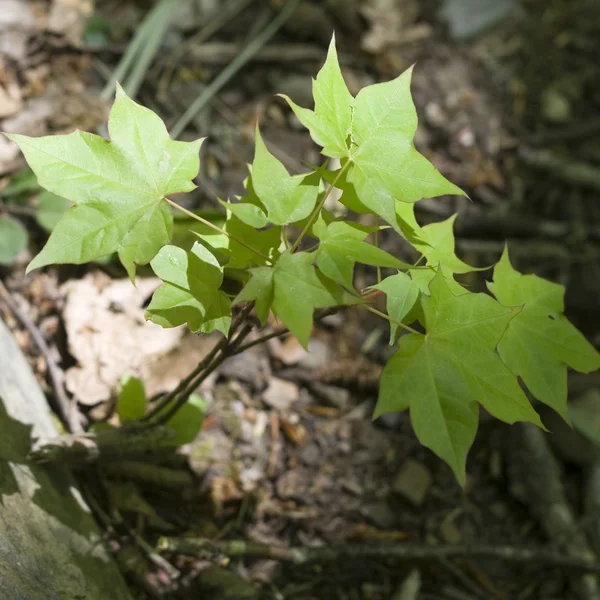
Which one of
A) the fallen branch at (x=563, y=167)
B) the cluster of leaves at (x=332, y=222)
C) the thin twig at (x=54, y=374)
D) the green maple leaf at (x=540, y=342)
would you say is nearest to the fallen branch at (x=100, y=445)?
the thin twig at (x=54, y=374)

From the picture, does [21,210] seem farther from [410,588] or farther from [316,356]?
[410,588]

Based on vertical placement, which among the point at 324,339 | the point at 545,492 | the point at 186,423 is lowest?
the point at 545,492

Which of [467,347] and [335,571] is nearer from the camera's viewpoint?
[467,347]

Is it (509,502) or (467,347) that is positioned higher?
(467,347)

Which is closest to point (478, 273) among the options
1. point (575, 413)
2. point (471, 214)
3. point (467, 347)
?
point (471, 214)

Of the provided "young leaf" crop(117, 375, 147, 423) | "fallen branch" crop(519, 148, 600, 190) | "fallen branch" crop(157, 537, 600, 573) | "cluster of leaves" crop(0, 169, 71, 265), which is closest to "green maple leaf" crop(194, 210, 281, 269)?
"young leaf" crop(117, 375, 147, 423)

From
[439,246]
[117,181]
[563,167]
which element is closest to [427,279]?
[439,246]

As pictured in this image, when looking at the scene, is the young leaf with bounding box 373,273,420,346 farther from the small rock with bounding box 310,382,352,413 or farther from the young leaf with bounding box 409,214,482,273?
the small rock with bounding box 310,382,352,413

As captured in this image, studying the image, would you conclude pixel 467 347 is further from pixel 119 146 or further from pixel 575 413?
pixel 575 413
